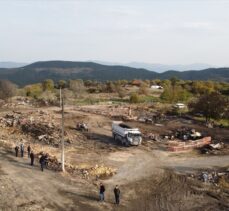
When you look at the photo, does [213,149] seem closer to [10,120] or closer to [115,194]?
[115,194]

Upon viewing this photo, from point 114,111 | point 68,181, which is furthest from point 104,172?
point 114,111

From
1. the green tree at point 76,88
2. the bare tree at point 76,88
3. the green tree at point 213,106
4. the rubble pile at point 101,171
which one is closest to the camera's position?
the rubble pile at point 101,171

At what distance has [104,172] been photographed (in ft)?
130

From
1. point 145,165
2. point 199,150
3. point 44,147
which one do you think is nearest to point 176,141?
point 199,150

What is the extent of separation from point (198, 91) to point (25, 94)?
1836 inches

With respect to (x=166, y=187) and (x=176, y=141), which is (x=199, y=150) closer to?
(x=176, y=141)

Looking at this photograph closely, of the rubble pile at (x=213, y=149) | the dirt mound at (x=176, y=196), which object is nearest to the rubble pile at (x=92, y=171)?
the dirt mound at (x=176, y=196)

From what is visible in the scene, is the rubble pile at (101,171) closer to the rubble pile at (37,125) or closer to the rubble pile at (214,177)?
the rubble pile at (214,177)

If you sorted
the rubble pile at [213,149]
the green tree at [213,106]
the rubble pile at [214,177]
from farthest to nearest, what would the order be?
the green tree at [213,106] < the rubble pile at [213,149] < the rubble pile at [214,177]

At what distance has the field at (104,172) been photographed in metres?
32.3

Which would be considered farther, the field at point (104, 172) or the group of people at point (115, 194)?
the field at point (104, 172)

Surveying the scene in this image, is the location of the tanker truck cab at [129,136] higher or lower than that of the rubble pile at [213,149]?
higher

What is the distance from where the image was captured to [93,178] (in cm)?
3834

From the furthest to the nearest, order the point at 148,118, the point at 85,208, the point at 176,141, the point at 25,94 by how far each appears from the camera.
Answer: the point at 25,94, the point at 148,118, the point at 176,141, the point at 85,208
